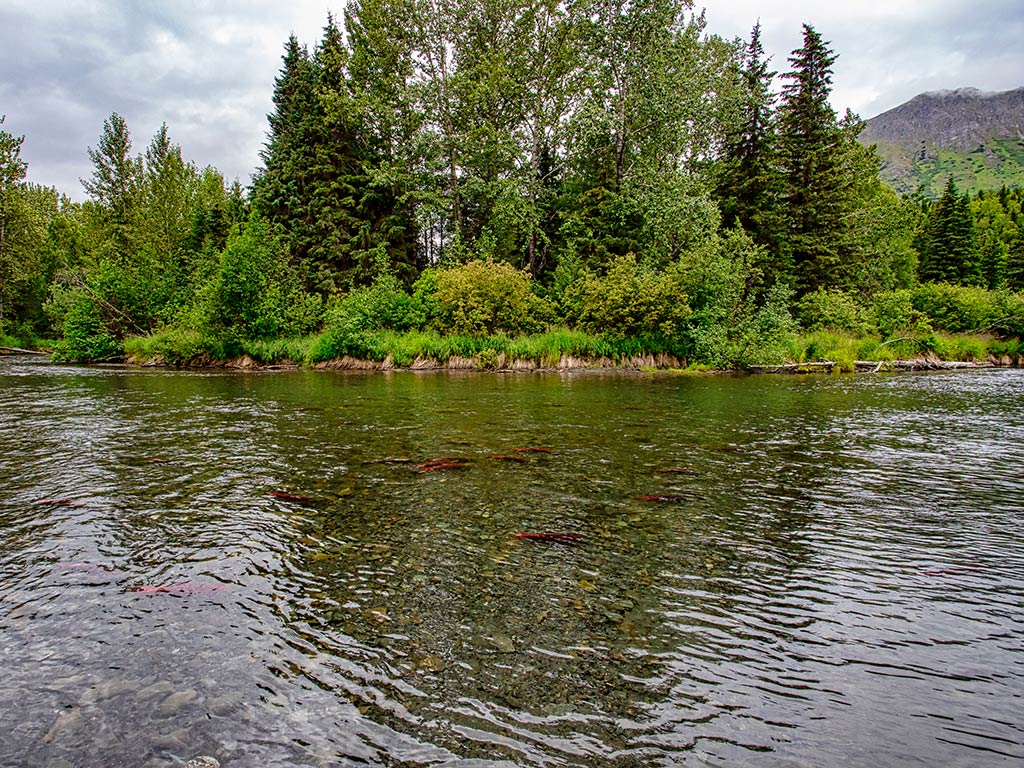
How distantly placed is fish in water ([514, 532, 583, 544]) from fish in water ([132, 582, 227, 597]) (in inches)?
101

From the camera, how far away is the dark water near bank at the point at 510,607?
255 cm

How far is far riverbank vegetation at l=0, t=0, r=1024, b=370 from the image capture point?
97.7ft

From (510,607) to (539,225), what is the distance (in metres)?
37.8

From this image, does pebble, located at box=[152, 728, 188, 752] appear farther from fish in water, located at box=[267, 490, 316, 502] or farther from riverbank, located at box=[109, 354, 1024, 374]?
riverbank, located at box=[109, 354, 1024, 374]

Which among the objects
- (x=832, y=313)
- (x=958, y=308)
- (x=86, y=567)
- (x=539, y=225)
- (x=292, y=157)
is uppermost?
(x=292, y=157)

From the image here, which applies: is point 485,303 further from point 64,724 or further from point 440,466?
point 64,724

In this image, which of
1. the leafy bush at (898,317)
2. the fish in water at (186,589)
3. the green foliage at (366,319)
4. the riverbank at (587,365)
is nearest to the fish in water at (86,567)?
the fish in water at (186,589)

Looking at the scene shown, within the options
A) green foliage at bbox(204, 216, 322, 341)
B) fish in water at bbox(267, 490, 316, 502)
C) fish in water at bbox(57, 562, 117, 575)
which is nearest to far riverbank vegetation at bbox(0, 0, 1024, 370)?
green foliage at bbox(204, 216, 322, 341)

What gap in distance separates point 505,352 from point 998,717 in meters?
27.3

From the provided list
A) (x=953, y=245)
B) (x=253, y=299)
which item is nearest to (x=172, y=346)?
(x=253, y=299)

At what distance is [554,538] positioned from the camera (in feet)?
16.8

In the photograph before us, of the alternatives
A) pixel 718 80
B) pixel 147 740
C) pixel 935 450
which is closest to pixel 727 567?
pixel 147 740

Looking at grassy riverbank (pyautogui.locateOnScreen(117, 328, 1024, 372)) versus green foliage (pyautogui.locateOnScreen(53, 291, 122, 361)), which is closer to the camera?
grassy riverbank (pyautogui.locateOnScreen(117, 328, 1024, 372))

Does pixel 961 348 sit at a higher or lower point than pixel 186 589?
higher
